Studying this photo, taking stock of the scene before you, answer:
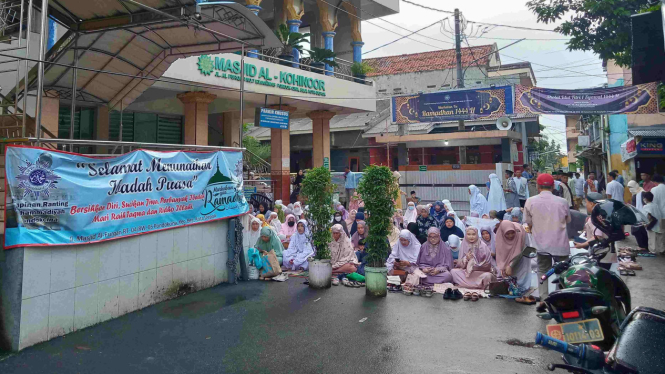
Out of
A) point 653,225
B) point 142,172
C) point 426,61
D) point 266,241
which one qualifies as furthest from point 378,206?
point 426,61

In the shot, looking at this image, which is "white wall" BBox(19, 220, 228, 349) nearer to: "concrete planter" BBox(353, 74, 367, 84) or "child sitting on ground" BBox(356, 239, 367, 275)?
"child sitting on ground" BBox(356, 239, 367, 275)

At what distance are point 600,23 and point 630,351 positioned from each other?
12097mm

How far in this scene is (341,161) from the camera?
24.8m

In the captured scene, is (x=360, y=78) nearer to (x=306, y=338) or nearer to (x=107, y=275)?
(x=107, y=275)

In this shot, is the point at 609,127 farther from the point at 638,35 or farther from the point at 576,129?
the point at 576,129

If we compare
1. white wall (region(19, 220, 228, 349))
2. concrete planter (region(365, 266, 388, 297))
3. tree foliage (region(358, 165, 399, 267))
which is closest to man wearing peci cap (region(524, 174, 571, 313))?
tree foliage (region(358, 165, 399, 267))

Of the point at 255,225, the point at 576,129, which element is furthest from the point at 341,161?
the point at 576,129

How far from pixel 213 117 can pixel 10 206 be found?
13.1 meters

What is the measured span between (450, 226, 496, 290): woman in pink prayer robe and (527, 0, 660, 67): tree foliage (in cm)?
848

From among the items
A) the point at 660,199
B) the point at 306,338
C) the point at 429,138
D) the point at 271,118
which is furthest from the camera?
the point at 429,138

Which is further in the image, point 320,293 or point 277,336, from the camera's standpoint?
point 320,293

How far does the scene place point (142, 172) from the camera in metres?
5.54

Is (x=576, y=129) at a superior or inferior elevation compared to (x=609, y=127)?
superior

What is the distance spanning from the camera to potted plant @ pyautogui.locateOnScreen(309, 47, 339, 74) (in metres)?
15.0
